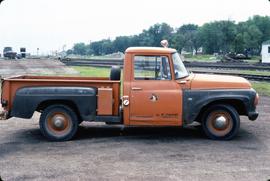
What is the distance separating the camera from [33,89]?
8664mm

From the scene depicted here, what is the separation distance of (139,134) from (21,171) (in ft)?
11.2

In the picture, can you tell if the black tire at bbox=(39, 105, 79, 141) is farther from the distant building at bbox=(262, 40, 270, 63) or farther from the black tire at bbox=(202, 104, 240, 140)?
the distant building at bbox=(262, 40, 270, 63)

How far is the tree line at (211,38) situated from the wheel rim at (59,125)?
76.7 meters

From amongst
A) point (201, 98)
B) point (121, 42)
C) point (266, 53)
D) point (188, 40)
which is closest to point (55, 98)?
point (201, 98)

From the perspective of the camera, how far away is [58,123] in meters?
8.73

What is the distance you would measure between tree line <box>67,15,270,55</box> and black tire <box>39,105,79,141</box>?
252ft

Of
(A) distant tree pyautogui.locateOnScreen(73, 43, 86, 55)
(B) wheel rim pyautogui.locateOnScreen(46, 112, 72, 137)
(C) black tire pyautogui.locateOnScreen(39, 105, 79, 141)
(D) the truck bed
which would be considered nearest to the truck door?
(D) the truck bed

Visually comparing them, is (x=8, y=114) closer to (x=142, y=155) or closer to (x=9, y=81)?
(x=9, y=81)

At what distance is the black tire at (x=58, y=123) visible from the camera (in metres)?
8.69

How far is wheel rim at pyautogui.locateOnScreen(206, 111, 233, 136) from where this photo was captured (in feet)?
28.6

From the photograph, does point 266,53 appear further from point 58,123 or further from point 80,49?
point 80,49

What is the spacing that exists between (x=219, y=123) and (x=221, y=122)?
0.05 m

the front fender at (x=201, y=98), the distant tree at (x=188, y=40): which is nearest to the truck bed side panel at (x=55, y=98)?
the front fender at (x=201, y=98)

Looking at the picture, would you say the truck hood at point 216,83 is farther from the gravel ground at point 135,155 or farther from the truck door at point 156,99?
the gravel ground at point 135,155
